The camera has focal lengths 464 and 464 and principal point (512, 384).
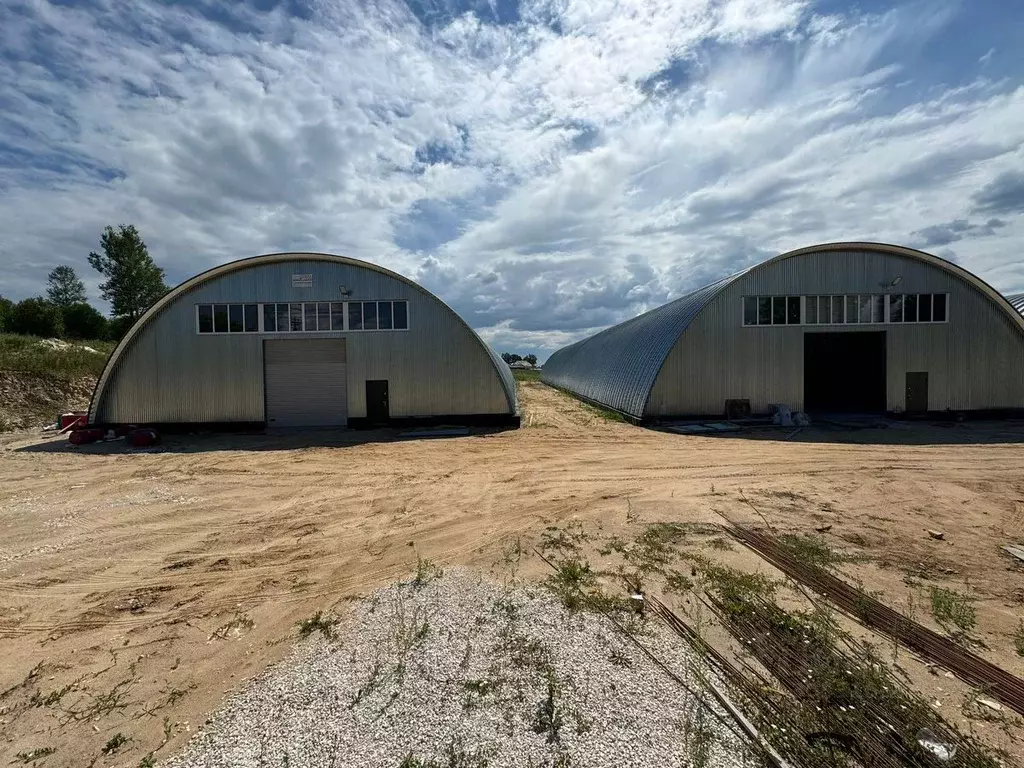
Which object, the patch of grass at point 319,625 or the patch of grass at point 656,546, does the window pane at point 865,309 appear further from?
the patch of grass at point 319,625

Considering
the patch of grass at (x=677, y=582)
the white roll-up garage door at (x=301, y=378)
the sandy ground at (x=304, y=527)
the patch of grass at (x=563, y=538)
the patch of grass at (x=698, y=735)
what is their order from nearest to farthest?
the patch of grass at (x=698, y=735) < the sandy ground at (x=304, y=527) < the patch of grass at (x=677, y=582) < the patch of grass at (x=563, y=538) < the white roll-up garage door at (x=301, y=378)

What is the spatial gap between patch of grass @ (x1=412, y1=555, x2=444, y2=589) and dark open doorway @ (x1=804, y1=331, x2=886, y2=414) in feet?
81.9

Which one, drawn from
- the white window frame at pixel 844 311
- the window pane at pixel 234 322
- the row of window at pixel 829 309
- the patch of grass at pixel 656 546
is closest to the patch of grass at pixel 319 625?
the patch of grass at pixel 656 546

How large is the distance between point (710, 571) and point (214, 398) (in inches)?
851

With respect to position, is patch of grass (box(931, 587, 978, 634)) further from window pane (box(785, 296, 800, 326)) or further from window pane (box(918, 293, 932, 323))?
window pane (box(918, 293, 932, 323))

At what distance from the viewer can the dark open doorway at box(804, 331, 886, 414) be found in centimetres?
2558

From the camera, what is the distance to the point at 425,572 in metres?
6.66

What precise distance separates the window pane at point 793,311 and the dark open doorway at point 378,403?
19.1m

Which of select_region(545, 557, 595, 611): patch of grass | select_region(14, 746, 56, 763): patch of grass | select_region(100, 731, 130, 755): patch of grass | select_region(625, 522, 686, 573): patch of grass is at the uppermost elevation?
select_region(625, 522, 686, 573): patch of grass

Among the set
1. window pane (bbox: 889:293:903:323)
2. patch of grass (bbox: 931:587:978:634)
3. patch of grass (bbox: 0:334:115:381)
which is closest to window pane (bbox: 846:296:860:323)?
window pane (bbox: 889:293:903:323)

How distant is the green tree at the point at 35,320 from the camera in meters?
39.9

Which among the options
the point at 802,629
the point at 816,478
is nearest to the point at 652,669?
the point at 802,629

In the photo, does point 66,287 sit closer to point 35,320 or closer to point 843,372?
A: point 35,320

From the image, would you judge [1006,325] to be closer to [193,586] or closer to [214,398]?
[193,586]
